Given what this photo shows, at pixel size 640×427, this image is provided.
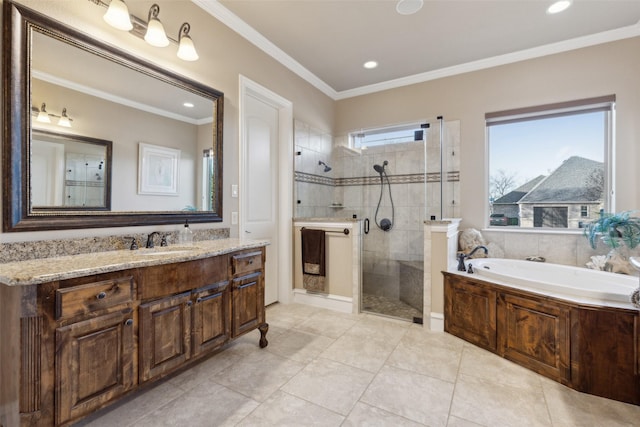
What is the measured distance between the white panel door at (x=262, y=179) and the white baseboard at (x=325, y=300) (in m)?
0.28

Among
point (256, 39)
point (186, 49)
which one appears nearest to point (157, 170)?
point (186, 49)

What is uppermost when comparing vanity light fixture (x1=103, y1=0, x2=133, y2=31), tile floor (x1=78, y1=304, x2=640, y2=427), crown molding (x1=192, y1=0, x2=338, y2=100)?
crown molding (x1=192, y1=0, x2=338, y2=100)

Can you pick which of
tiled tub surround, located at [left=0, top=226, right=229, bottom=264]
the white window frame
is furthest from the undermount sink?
the white window frame

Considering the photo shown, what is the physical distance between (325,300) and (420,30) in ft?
9.50

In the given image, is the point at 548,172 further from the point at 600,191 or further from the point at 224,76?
the point at 224,76

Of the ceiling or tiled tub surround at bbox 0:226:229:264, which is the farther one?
the ceiling

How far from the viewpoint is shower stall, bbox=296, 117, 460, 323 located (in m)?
3.18

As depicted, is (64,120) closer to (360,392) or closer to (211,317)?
(211,317)

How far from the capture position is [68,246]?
5.35 feet

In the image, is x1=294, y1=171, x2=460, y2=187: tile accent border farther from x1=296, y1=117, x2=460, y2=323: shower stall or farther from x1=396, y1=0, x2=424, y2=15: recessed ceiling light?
x1=396, y1=0, x2=424, y2=15: recessed ceiling light

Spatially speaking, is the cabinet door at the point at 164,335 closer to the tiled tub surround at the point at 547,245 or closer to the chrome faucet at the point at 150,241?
the chrome faucet at the point at 150,241

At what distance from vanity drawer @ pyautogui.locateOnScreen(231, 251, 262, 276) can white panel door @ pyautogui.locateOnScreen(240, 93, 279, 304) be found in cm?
59

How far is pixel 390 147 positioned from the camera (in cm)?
365

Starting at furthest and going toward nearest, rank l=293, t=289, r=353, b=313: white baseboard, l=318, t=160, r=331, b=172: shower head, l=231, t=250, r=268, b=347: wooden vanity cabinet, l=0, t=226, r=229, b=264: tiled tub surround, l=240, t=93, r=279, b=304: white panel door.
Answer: l=318, t=160, r=331, b=172: shower head
l=293, t=289, r=353, b=313: white baseboard
l=240, t=93, r=279, b=304: white panel door
l=231, t=250, r=268, b=347: wooden vanity cabinet
l=0, t=226, r=229, b=264: tiled tub surround
